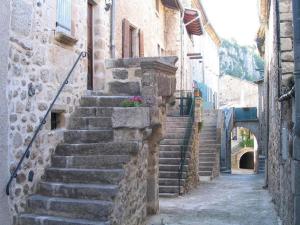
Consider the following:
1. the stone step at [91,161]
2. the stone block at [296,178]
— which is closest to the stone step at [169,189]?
the stone step at [91,161]

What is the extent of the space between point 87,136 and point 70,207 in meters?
1.55

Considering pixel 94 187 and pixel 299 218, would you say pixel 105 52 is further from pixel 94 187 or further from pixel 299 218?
pixel 299 218

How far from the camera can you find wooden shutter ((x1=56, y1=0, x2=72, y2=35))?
6969 millimetres

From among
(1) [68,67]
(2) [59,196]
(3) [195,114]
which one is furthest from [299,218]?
(3) [195,114]

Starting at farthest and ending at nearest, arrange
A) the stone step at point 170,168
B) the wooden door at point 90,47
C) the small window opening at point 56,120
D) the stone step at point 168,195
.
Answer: the stone step at point 170,168 < the stone step at point 168,195 < the wooden door at point 90,47 < the small window opening at point 56,120

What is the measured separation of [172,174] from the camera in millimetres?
12008

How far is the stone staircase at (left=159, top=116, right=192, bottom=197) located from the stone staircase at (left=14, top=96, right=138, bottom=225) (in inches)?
181

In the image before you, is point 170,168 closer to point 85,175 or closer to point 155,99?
point 155,99

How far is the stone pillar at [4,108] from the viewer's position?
210 inches

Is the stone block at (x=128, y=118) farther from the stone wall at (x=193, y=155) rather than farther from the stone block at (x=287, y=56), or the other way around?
the stone wall at (x=193, y=155)

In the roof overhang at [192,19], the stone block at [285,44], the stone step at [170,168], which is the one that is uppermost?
the roof overhang at [192,19]

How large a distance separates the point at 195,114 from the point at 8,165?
9966 millimetres

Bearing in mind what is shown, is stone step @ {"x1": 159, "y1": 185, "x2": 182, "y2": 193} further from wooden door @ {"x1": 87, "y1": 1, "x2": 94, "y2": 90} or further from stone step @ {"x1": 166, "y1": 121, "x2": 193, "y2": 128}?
wooden door @ {"x1": 87, "y1": 1, "x2": 94, "y2": 90}

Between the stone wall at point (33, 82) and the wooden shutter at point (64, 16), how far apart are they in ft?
0.40
